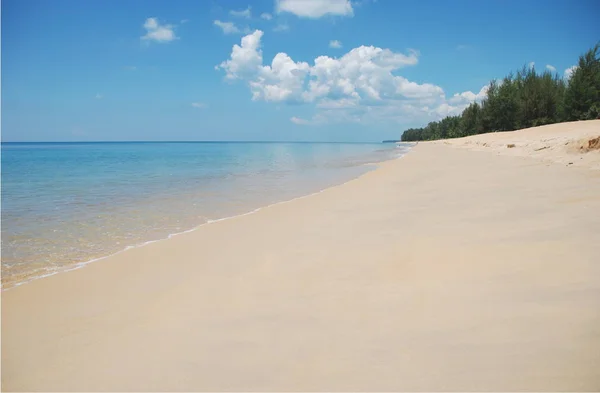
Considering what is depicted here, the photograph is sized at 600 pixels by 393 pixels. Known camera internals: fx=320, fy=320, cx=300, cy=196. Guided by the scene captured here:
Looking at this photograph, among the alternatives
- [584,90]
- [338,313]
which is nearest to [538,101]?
[584,90]

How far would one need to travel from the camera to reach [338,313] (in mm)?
2523

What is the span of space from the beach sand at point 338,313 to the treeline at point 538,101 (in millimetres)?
36830

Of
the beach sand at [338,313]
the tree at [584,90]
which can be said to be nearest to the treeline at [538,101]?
the tree at [584,90]

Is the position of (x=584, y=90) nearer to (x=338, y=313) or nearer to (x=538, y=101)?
(x=538, y=101)

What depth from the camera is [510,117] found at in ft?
149

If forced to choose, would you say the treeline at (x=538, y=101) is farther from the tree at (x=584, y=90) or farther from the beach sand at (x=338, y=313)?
the beach sand at (x=338, y=313)

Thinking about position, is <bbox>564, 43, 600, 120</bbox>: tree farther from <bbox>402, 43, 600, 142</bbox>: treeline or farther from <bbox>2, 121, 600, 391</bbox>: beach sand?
<bbox>2, 121, 600, 391</bbox>: beach sand

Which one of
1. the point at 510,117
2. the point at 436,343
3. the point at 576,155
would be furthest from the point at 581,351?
the point at 510,117

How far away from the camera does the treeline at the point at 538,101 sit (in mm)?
31391

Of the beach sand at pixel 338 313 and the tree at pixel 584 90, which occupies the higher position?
the tree at pixel 584 90

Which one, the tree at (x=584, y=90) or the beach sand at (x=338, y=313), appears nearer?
the beach sand at (x=338, y=313)

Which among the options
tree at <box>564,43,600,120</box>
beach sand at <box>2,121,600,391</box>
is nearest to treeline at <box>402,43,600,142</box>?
tree at <box>564,43,600,120</box>

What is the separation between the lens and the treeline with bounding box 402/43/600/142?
103ft

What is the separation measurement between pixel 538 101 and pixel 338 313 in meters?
50.6
